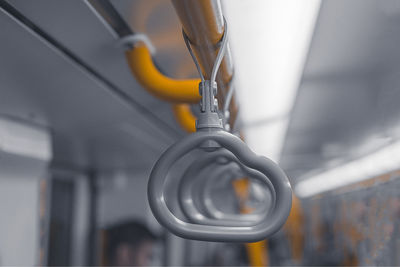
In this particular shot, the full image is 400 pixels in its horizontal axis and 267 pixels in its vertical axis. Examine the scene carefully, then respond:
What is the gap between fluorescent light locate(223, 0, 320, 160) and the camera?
28.5 inches

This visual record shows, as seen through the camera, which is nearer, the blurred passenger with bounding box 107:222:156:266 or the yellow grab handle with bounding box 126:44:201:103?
the yellow grab handle with bounding box 126:44:201:103

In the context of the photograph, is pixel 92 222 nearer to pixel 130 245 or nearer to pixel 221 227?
pixel 130 245

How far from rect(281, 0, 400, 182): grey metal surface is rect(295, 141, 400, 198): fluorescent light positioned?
0.26ft

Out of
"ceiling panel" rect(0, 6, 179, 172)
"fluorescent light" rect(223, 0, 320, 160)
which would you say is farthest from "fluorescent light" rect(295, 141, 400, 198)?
"ceiling panel" rect(0, 6, 179, 172)

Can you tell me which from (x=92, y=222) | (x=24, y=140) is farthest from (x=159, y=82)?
(x=92, y=222)

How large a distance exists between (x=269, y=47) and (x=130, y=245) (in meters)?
2.69

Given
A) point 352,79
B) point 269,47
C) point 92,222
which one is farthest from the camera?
point 92,222

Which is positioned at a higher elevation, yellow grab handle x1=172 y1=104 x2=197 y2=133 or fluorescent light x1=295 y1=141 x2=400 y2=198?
fluorescent light x1=295 y1=141 x2=400 y2=198

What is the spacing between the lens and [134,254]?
3.14 meters

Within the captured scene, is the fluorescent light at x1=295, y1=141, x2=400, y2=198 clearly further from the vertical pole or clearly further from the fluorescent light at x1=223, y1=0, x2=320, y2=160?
the vertical pole

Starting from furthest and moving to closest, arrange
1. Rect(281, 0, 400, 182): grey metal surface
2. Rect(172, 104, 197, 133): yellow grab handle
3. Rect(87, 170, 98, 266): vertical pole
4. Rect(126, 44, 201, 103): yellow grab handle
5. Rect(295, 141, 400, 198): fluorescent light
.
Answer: Rect(87, 170, 98, 266): vertical pole < Rect(295, 141, 400, 198): fluorescent light < Rect(172, 104, 197, 133): yellow grab handle < Rect(281, 0, 400, 182): grey metal surface < Rect(126, 44, 201, 103): yellow grab handle

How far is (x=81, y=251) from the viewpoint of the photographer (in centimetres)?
332

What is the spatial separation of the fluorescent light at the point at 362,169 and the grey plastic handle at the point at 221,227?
4.09 ft

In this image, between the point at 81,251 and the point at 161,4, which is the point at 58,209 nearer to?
the point at 81,251
